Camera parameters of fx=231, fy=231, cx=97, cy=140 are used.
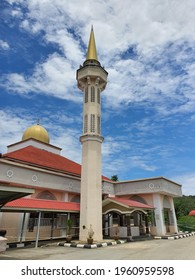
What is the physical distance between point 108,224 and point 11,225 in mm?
8923

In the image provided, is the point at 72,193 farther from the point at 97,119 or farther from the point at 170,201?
the point at 170,201

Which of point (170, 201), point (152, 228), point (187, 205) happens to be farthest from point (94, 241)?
point (187, 205)

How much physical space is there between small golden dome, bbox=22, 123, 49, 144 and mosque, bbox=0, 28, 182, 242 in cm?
488

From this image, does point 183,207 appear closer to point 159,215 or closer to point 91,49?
point 159,215

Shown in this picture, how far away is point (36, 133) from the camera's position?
27.8 metres

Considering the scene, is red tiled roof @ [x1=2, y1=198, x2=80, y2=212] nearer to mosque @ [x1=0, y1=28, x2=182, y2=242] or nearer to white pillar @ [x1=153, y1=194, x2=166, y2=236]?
mosque @ [x1=0, y1=28, x2=182, y2=242]

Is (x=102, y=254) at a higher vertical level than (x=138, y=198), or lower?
lower

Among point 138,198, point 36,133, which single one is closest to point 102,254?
point 138,198

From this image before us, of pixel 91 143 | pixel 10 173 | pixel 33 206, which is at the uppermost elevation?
pixel 91 143

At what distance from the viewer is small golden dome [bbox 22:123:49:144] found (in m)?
27.6

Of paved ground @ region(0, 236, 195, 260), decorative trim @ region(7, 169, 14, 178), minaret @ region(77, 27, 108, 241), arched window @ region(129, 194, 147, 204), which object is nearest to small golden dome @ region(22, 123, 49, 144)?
minaret @ region(77, 27, 108, 241)

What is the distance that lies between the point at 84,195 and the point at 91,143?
4.12 m

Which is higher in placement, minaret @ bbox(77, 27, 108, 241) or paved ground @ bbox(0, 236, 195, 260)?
minaret @ bbox(77, 27, 108, 241)

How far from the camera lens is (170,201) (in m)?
27.3
